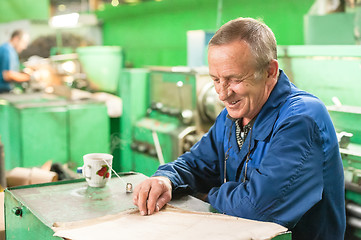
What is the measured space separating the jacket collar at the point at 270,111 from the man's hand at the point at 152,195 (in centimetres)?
36

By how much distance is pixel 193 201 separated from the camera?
1.52 m

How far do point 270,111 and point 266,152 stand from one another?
0.15 metres

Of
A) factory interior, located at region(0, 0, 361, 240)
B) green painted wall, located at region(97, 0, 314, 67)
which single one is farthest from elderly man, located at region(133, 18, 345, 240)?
green painted wall, located at region(97, 0, 314, 67)

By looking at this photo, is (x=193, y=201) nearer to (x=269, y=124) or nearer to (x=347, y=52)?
(x=269, y=124)

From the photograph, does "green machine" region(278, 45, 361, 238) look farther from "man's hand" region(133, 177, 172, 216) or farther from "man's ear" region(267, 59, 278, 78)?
"man's hand" region(133, 177, 172, 216)

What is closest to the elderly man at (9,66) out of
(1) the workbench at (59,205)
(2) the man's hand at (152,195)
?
(1) the workbench at (59,205)

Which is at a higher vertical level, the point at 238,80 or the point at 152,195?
the point at 238,80

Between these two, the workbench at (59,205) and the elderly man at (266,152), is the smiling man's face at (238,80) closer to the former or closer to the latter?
the elderly man at (266,152)

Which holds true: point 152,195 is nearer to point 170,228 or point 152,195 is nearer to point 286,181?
point 170,228

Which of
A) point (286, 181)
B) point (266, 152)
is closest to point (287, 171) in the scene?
point (286, 181)

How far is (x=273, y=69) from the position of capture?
5.07 feet

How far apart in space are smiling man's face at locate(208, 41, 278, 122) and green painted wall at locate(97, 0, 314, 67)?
2.10 m

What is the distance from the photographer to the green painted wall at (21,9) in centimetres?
806

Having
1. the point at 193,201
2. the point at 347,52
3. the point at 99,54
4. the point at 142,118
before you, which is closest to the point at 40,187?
the point at 193,201
